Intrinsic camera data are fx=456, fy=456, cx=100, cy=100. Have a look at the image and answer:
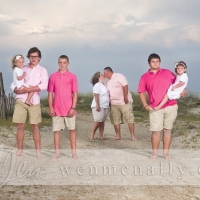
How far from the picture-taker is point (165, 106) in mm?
7863

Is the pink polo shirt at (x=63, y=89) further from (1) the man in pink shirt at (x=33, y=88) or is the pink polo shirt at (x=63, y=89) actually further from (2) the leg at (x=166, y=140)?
(2) the leg at (x=166, y=140)

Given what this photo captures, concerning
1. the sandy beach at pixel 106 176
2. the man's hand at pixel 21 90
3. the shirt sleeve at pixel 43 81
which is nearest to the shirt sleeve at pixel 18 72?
the man's hand at pixel 21 90

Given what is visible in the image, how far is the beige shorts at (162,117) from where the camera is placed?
7.87 m

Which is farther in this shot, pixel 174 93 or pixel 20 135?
pixel 20 135

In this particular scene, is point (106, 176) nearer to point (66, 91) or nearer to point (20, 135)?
point (66, 91)

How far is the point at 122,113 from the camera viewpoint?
417 inches

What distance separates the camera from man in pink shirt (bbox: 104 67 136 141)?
10.2m

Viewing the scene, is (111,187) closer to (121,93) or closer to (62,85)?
(62,85)

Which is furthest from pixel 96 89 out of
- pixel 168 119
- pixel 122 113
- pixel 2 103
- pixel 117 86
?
pixel 2 103

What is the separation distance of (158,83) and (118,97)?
2.76 m

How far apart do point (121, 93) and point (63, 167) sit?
3.37 m

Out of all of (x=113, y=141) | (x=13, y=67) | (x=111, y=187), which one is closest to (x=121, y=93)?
(x=113, y=141)

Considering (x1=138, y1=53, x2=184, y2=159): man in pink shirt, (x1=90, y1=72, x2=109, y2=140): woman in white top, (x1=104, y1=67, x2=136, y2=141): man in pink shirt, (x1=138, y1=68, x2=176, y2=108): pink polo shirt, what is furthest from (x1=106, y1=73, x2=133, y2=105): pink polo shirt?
(x1=138, y1=68, x2=176, y2=108): pink polo shirt

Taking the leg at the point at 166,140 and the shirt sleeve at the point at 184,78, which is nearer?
the shirt sleeve at the point at 184,78
